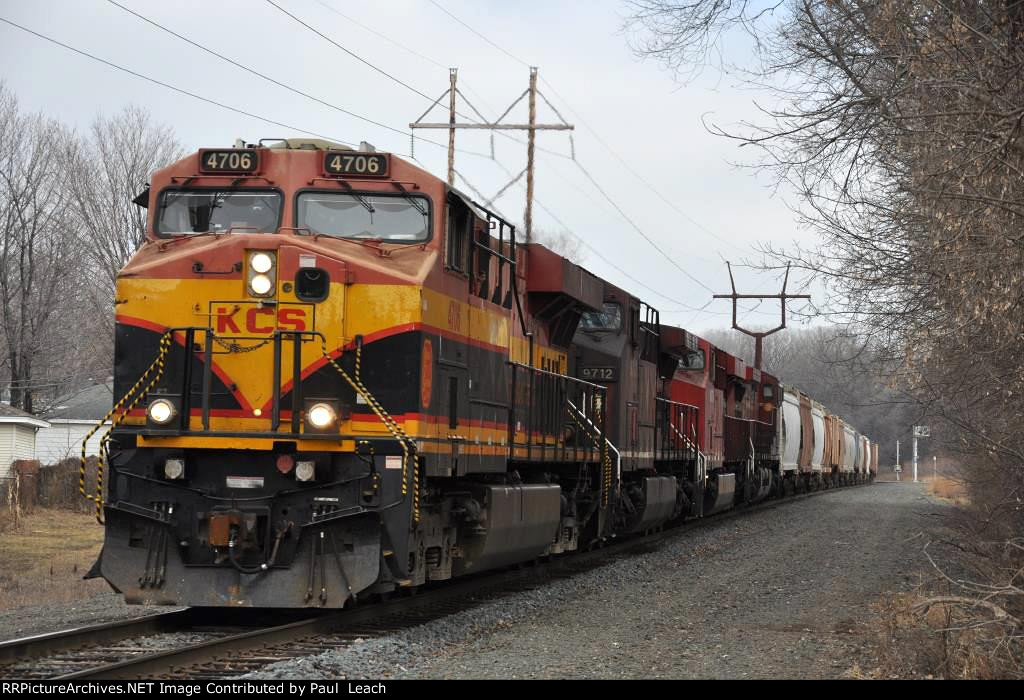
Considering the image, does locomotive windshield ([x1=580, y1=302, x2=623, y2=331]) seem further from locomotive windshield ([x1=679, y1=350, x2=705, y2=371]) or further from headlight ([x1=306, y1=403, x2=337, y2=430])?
headlight ([x1=306, y1=403, x2=337, y2=430])

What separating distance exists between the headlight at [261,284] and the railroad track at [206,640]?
273cm

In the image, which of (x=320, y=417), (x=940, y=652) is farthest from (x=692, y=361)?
(x=940, y=652)

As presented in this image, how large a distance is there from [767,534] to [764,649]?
12369 millimetres

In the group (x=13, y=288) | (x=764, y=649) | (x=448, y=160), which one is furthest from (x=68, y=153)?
(x=764, y=649)

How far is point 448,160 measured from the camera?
2848 cm

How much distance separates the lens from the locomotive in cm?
941

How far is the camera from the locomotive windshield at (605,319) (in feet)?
58.2

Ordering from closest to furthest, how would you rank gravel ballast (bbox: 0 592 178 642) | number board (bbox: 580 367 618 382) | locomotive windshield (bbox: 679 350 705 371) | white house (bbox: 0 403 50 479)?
1. gravel ballast (bbox: 0 592 178 642)
2. number board (bbox: 580 367 618 382)
3. locomotive windshield (bbox: 679 350 705 371)
4. white house (bbox: 0 403 50 479)

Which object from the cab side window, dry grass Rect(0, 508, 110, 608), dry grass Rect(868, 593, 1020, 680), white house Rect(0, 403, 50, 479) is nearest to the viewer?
dry grass Rect(868, 593, 1020, 680)

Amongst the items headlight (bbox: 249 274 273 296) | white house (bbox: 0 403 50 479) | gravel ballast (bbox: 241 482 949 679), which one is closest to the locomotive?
headlight (bbox: 249 274 273 296)

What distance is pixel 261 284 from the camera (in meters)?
9.62

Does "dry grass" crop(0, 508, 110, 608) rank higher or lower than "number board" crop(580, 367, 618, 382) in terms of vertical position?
lower

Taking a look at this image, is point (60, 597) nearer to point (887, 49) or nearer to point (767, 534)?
point (887, 49)

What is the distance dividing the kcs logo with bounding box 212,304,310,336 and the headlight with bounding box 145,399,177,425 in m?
0.74
